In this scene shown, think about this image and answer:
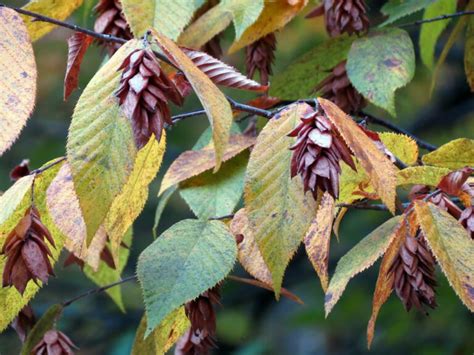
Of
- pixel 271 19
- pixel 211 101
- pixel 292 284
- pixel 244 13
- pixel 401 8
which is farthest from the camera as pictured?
pixel 292 284

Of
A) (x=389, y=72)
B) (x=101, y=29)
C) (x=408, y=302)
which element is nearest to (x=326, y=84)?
(x=389, y=72)

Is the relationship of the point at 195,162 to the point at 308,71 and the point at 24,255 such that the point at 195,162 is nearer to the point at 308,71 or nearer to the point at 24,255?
the point at 24,255

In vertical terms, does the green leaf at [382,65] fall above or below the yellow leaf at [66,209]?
below

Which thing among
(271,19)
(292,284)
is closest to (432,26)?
(271,19)

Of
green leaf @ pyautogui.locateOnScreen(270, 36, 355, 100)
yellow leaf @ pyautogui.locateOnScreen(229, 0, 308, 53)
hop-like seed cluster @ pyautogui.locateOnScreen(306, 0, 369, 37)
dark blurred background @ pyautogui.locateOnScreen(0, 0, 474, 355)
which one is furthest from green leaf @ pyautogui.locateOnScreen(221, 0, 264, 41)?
dark blurred background @ pyautogui.locateOnScreen(0, 0, 474, 355)

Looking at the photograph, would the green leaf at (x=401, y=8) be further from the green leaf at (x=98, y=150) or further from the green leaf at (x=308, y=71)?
the green leaf at (x=98, y=150)

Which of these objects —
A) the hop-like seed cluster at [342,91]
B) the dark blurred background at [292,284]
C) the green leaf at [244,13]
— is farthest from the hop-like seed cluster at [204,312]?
the dark blurred background at [292,284]
